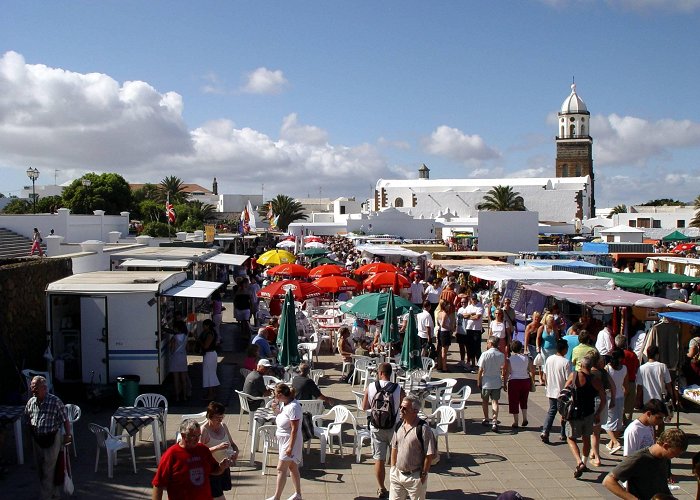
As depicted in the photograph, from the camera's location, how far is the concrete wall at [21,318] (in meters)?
11.2

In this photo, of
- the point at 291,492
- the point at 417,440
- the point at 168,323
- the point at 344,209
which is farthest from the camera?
the point at 344,209

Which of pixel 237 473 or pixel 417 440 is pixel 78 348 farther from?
pixel 417 440

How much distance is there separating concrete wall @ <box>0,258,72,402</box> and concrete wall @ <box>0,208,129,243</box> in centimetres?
1627

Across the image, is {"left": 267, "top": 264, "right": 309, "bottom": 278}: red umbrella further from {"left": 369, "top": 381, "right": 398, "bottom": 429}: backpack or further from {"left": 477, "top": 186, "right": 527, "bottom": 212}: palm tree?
{"left": 477, "top": 186, "right": 527, "bottom": 212}: palm tree

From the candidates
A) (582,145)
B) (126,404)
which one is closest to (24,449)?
(126,404)

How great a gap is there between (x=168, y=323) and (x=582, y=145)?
9526 centimetres

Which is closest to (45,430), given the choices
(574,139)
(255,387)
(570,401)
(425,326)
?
(255,387)

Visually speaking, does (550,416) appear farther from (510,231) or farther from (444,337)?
(510,231)

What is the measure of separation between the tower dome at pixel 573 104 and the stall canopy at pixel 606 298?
3605 inches

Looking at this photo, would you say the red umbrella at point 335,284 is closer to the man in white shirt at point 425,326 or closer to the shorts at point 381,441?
the man in white shirt at point 425,326

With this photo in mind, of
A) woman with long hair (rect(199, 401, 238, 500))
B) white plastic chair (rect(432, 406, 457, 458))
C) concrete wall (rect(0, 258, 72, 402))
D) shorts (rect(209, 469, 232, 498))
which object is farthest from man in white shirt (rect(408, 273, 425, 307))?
shorts (rect(209, 469, 232, 498))

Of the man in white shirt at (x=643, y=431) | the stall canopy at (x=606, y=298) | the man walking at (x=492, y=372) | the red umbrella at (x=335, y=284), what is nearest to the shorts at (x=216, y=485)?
the man in white shirt at (x=643, y=431)

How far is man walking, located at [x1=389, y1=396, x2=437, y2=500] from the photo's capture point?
20.8 feet

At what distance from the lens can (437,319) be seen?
46.6 ft
